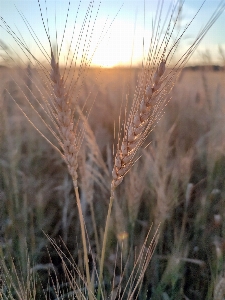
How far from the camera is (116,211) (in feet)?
3.24

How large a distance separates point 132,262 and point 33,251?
0.34 metres

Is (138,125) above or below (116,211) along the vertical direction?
above

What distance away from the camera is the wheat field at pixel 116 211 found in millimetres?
715

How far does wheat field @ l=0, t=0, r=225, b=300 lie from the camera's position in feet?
2.35

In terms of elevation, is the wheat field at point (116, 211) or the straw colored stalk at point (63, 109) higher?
the straw colored stalk at point (63, 109)

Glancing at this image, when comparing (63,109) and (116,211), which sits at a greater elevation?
(63,109)

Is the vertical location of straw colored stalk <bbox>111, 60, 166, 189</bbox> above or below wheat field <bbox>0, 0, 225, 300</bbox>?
above

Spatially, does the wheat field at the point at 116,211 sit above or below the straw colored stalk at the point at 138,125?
below

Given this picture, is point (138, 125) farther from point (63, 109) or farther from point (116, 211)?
point (116, 211)

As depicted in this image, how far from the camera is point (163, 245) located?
4.02ft

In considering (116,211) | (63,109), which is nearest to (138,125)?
(63,109)

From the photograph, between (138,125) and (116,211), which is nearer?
(138,125)

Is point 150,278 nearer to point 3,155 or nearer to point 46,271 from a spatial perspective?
point 46,271

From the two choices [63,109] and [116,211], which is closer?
[63,109]
